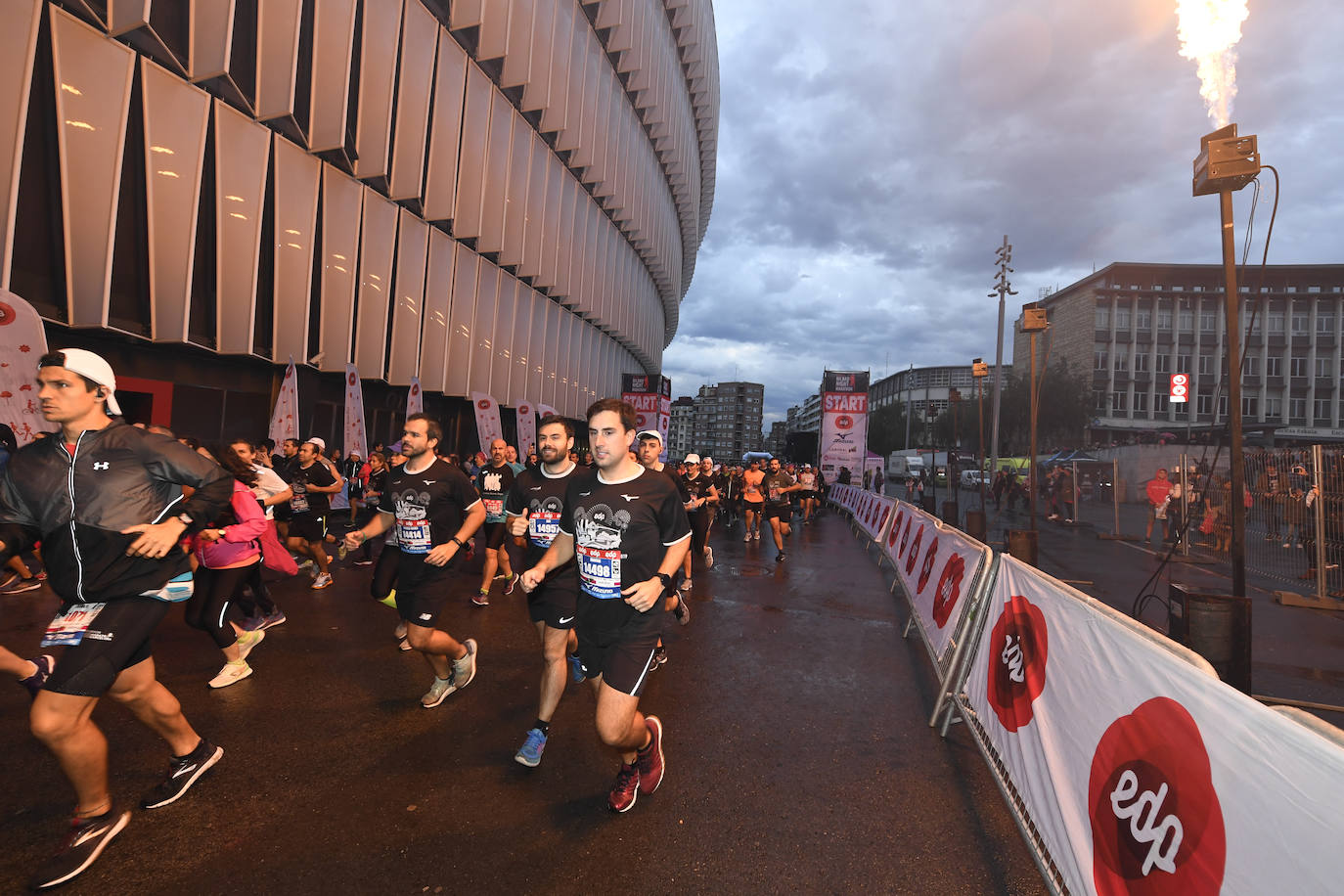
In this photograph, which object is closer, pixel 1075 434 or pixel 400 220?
pixel 400 220

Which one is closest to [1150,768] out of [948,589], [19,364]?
[948,589]

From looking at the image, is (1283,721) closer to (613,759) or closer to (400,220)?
(613,759)

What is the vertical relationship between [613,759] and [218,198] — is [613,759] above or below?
below

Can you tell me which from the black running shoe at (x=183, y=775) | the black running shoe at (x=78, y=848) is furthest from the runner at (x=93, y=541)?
the black running shoe at (x=183, y=775)

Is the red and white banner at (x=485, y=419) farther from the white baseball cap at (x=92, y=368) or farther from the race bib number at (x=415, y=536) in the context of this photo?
the white baseball cap at (x=92, y=368)

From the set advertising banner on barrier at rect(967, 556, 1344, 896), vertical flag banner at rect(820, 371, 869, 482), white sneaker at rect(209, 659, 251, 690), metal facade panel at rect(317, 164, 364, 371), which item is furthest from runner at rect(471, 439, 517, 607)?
vertical flag banner at rect(820, 371, 869, 482)

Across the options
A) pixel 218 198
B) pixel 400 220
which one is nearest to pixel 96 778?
pixel 218 198

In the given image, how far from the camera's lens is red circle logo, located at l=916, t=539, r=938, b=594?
6023 mm

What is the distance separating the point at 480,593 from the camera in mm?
7426

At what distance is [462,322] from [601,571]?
65.4 feet

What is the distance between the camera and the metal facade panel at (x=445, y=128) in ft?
60.4

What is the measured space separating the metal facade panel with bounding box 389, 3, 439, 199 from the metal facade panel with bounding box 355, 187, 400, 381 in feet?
2.36

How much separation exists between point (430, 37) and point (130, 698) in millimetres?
20286

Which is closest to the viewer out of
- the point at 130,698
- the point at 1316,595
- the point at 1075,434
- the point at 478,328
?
the point at 130,698
